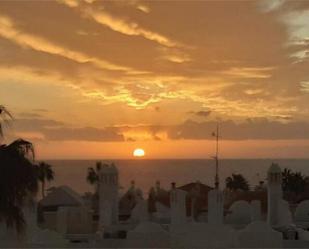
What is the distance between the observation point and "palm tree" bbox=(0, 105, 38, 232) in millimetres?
10117

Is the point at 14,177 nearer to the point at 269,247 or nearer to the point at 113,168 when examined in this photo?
the point at 269,247

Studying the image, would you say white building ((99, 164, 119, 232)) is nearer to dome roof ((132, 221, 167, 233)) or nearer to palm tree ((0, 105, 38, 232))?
dome roof ((132, 221, 167, 233))

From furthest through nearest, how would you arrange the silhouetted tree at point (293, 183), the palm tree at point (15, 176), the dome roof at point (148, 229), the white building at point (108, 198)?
1. the silhouetted tree at point (293, 183)
2. the white building at point (108, 198)
3. the dome roof at point (148, 229)
4. the palm tree at point (15, 176)

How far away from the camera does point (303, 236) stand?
17.0 m

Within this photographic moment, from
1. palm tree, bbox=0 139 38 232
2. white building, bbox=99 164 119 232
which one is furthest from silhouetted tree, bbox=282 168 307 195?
palm tree, bbox=0 139 38 232

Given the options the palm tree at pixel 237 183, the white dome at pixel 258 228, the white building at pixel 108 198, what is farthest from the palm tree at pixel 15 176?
the palm tree at pixel 237 183

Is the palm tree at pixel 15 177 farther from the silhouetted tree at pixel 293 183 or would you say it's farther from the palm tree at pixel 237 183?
the palm tree at pixel 237 183

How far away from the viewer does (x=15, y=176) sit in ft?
33.2

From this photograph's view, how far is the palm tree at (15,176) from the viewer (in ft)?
33.2

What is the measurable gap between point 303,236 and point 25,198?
29.1 ft

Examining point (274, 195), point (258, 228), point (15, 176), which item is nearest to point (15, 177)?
point (15, 176)

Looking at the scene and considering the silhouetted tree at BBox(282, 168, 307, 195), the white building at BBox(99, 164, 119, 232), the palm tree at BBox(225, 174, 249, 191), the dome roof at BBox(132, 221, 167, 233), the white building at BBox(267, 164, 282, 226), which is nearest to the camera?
the dome roof at BBox(132, 221, 167, 233)

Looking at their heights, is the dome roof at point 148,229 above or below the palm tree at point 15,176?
below

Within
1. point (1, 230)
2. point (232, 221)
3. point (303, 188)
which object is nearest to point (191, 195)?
point (232, 221)
